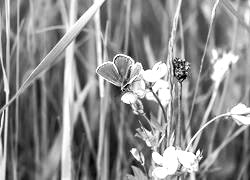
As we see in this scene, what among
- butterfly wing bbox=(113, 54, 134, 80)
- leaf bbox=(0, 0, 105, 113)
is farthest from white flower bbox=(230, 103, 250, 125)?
leaf bbox=(0, 0, 105, 113)

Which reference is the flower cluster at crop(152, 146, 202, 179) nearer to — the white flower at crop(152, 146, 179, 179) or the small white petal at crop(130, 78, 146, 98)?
the white flower at crop(152, 146, 179, 179)

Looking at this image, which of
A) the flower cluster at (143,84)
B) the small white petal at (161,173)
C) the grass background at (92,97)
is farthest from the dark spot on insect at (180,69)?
the grass background at (92,97)

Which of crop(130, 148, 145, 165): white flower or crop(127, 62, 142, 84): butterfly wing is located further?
crop(130, 148, 145, 165): white flower

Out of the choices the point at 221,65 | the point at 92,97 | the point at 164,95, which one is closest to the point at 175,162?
the point at 164,95

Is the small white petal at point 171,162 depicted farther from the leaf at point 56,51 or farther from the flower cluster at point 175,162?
the leaf at point 56,51

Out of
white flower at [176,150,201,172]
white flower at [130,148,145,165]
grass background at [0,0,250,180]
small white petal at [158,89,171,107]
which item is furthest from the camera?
grass background at [0,0,250,180]

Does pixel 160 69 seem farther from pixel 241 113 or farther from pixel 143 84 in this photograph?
pixel 241 113

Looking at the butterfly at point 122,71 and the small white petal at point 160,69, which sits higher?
the small white petal at point 160,69
